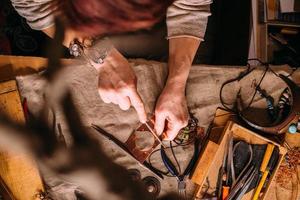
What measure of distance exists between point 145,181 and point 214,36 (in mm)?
629

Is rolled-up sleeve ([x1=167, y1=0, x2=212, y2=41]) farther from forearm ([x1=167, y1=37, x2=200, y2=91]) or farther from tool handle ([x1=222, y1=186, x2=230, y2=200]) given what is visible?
tool handle ([x1=222, y1=186, x2=230, y2=200])

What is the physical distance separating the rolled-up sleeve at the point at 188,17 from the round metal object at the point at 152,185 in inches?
19.3

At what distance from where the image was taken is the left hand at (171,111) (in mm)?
1226

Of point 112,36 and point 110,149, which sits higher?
point 112,36

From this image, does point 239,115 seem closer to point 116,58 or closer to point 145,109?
point 145,109

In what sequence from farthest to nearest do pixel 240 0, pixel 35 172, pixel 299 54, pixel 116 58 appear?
1. pixel 240 0
2. pixel 299 54
3. pixel 35 172
4. pixel 116 58

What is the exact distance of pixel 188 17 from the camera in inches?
47.7

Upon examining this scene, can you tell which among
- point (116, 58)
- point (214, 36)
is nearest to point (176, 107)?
point (116, 58)

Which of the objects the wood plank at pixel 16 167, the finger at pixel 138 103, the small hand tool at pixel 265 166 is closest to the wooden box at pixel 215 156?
the small hand tool at pixel 265 166

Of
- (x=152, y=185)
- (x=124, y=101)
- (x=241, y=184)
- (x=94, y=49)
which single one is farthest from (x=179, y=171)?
(x=94, y=49)

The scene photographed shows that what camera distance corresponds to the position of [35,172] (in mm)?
1302

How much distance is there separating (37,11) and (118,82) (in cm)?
32

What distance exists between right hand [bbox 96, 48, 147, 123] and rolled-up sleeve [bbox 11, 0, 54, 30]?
0.21 m

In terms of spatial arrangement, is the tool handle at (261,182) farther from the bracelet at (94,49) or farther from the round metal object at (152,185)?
the bracelet at (94,49)
